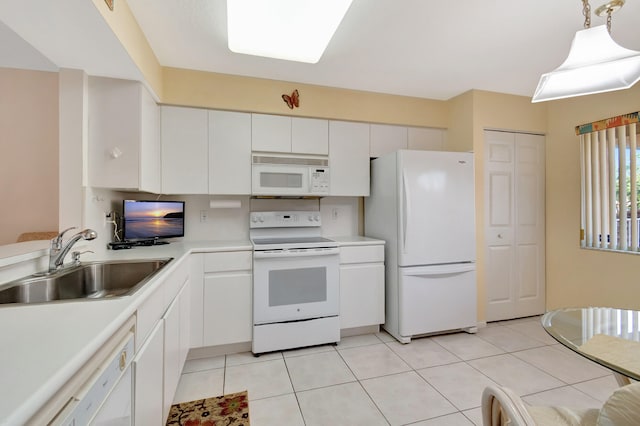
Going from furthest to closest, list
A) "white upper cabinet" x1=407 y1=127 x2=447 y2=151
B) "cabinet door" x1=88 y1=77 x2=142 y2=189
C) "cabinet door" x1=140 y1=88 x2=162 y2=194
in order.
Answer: "white upper cabinet" x1=407 y1=127 x2=447 y2=151
"cabinet door" x1=140 y1=88 x2=162 y2=194
"cabinet door" x1=88 y1=77 x2=142 y2=189

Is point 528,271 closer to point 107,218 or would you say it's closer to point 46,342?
point 46,342

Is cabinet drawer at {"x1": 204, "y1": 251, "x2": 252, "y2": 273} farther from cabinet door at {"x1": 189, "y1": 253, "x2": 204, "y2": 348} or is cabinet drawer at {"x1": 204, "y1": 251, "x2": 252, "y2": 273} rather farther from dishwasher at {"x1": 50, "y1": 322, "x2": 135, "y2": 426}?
dishwasher at {"x1": 50, "y1": 322, "x2": 135, "y2": 426}

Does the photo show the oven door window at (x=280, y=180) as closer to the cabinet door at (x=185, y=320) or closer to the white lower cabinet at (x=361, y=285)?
the white lower cabinet at (x=361, y=285)

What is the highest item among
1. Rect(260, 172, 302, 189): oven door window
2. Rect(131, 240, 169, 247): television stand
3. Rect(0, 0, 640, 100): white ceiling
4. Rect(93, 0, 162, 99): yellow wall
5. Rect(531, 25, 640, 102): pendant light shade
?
Rect(0, 0, 640, 100): white ceiling

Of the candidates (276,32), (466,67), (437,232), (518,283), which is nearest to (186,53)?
(276,32)

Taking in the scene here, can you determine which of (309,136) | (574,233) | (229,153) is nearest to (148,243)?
(229,153)

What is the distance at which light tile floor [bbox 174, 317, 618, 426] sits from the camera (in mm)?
1762

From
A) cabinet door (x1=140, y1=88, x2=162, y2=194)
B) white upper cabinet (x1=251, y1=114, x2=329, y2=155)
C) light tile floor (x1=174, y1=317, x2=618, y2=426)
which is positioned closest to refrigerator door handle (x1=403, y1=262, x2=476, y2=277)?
light tile floor (x1=174, y1=317, x2=618, y2=426)

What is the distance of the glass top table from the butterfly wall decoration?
97.9 inches

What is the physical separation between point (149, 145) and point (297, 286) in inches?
64.8

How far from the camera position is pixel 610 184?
2664 mm

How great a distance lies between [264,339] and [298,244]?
838mm

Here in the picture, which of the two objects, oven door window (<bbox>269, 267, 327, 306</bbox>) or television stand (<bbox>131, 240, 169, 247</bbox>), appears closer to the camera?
television stand (<bbox>131, 240, 169, 247</bbox>)

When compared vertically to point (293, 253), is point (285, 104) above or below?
above
